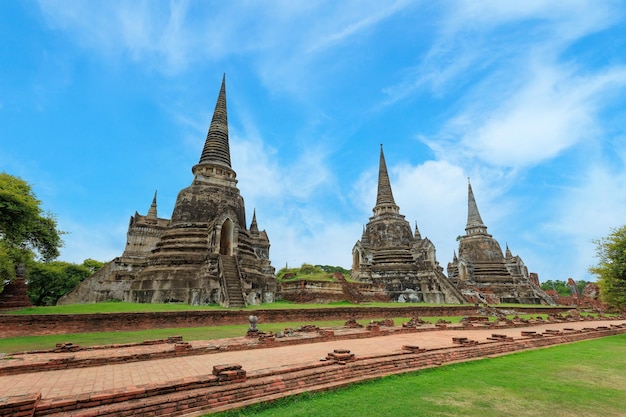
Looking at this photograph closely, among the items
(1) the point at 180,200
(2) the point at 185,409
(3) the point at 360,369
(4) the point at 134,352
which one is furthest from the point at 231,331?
(1) the point at 180,200

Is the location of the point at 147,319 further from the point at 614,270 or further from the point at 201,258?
the point at 614,270

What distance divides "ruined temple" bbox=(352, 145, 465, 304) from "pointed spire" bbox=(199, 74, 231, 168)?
632 inches

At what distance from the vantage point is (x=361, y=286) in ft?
89.0

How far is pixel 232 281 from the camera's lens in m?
17.5

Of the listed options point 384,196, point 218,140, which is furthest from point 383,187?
point 218,140

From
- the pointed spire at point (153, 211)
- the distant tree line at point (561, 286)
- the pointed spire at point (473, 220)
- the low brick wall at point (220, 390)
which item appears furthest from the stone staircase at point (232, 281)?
the distant tree line at point (561, 286)

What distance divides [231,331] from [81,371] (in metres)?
5.72

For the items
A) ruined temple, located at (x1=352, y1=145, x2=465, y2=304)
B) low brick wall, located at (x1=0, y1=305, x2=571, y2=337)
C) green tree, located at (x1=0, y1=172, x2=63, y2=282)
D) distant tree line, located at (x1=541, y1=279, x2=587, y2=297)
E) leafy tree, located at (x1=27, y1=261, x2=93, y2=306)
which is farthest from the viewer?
distant tree line, located at (x1=541, y1=279, x2=587, y2=297)

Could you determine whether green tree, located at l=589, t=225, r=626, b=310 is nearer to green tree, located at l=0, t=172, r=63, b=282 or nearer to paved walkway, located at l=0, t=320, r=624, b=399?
paved walkway, located at l=0, t=320, r=624, b=399

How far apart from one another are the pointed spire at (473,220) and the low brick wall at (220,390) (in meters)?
39.0

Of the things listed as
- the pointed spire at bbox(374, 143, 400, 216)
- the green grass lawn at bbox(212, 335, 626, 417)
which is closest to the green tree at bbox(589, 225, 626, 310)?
the green grass lawn at bbox(212, 335, 626, 417)

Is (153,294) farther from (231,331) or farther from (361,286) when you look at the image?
(361,286)

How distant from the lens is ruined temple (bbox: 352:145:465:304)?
2884 centimetres

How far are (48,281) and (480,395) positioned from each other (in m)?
37.4
